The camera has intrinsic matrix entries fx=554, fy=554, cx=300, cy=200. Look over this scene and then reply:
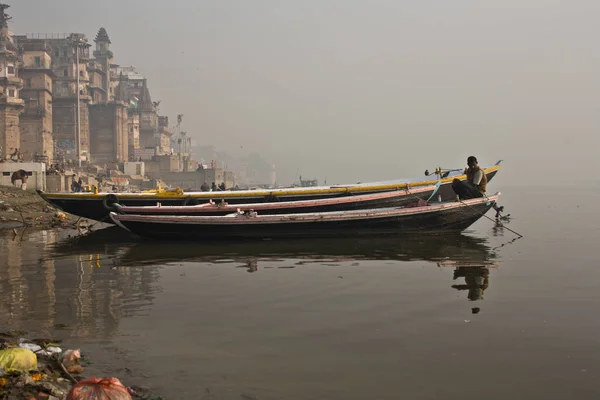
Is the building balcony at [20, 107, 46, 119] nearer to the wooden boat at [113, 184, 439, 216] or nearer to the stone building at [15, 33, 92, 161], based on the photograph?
the stone building at [15, 33, 92, 161]

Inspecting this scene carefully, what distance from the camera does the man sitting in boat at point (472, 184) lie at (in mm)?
16969

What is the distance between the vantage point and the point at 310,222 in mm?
16047

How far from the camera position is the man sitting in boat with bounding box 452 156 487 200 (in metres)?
17.0

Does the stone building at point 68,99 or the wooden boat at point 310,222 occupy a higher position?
the stone building at point 68,99

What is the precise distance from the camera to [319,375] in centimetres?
525

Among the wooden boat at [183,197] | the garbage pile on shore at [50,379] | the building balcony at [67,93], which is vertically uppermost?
the building balcony at [67,93]

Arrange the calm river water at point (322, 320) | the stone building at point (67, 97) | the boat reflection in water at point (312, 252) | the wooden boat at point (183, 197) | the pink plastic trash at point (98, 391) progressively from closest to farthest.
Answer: the pink plastic trash at point (98, 391) < the calm river water at point (322, 320) < the boat reflection in water at point (312, 252) < the wooden boat at point (183, 197) < the stone building at point (67, 97)

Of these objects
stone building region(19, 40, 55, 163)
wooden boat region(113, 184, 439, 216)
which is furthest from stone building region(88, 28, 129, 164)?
wooden boat region(113, 184, 439, 216)

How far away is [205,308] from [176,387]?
3.02 m

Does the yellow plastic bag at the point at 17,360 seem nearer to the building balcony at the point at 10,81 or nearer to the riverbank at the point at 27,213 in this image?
the riverbank at the point at 27,213

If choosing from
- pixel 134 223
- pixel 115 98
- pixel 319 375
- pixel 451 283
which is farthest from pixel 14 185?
pixel 115 98

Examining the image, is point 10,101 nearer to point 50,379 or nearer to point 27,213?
point 27,213

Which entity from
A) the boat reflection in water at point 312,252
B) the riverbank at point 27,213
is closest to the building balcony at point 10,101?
the riverbank at point 27,213

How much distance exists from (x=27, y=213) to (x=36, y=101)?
51130 millimetres
